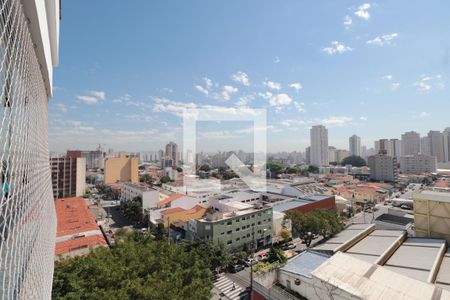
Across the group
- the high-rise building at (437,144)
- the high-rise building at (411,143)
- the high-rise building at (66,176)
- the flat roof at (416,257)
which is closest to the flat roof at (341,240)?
the flat roof at (416,257)

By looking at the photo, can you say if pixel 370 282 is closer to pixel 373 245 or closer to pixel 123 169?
pixel 373 245

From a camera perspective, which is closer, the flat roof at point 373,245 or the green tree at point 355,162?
the flat roof at point 373,245

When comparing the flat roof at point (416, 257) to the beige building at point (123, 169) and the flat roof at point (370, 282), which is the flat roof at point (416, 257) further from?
the beige building at point (123, 169)

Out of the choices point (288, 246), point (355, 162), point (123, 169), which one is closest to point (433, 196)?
point (288, 246)

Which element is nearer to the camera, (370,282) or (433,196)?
(370,282)

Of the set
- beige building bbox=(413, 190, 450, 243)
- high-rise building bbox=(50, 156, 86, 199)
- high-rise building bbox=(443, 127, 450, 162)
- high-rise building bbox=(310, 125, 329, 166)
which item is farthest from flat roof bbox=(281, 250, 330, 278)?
high-rise building bbox=(443, 127, 450, 162)

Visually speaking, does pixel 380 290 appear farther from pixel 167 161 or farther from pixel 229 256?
pixel 167 161
